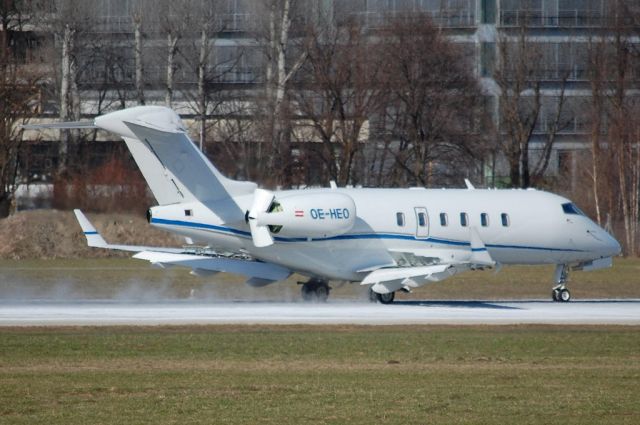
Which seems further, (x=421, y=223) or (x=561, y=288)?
(x=561, y=288)

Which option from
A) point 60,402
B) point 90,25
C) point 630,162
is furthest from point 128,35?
point 60,402

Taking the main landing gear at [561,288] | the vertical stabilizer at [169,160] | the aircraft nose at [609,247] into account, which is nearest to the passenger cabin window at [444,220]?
the main landing gear at [561,288]

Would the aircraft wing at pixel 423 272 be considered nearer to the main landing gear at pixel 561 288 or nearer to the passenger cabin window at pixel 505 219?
the passenger cabin window at pixel 505 219

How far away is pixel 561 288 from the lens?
44219 mm

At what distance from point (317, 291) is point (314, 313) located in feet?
18.0

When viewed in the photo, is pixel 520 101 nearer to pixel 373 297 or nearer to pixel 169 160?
pixel 373 297

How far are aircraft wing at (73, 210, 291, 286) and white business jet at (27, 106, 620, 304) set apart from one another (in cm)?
4

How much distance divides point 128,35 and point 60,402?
6068 cm

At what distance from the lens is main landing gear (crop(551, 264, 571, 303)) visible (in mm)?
44000

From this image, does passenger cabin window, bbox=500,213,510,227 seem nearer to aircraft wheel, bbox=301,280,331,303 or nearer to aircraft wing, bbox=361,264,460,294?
aircraft wing, bbox=361,264,460,294

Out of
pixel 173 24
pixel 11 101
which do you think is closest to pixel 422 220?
pixel 11 101

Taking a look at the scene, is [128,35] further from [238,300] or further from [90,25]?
[238,300]

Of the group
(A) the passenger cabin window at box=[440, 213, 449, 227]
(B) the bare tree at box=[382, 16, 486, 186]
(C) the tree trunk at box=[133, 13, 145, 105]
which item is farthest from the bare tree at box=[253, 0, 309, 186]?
(A) the passenger cabin window at box=[440, 213, 449, 227]

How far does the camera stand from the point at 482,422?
19.5m
